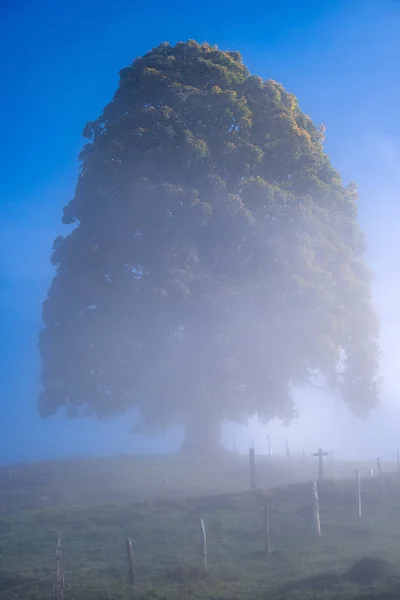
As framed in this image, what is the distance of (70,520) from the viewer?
85.2 feet

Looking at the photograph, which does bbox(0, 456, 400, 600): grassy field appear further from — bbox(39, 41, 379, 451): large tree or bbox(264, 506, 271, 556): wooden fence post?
bbox(39, 41, 379, 451): large tree

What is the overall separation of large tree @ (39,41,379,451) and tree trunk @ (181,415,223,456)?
200 millimetres

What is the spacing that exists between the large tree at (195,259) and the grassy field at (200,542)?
28.0 ft

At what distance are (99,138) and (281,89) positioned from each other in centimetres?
1648

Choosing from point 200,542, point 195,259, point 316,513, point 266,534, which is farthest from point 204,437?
point 266,534

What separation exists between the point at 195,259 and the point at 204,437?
52.3ft

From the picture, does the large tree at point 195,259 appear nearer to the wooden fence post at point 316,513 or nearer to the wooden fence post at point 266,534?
the wooden fence post at point 316,513

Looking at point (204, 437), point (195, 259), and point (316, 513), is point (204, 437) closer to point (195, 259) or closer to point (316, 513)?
point (195, 259)

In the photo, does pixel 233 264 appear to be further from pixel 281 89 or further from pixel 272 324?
pixel 281 89

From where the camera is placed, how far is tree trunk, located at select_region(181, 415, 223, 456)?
44188 mm

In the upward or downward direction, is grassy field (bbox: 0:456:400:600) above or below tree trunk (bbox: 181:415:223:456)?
below

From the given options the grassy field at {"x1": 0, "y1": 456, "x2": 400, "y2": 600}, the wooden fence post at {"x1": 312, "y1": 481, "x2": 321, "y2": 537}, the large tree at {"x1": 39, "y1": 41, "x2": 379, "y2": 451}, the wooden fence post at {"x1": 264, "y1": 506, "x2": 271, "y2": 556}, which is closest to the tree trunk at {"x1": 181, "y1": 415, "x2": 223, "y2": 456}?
the large tree at {"x1": 39, "y1": 41, "x2": 379, "y2": 451}

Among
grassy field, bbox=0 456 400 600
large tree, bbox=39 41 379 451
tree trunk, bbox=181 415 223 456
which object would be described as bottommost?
grassy field, bbox=0 456 400 600

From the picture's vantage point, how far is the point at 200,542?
22281mm
